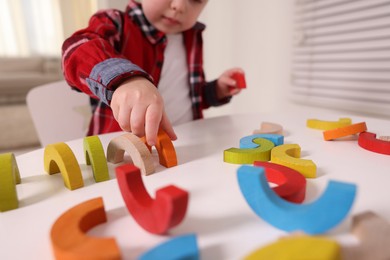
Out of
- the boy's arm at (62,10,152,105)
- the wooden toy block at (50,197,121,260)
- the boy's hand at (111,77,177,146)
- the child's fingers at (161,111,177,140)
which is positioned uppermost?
the boy's arm at (62,10,152,105)

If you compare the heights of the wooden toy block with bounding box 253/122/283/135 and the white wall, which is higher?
the white wall

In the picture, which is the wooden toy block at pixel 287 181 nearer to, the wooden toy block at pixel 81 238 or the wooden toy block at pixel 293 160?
the wooden toy block at pixel 293 160

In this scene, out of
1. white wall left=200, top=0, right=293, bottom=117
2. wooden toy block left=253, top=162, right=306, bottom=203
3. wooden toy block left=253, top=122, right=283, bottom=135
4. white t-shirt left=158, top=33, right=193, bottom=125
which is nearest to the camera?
wooden toy block left=253, top=162, right=306, bottom=203

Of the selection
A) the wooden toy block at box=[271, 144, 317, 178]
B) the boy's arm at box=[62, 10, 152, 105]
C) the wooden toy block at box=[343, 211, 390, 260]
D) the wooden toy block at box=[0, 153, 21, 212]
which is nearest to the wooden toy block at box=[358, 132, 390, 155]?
the wooden toy block at box=[271, 144, 317, 178]

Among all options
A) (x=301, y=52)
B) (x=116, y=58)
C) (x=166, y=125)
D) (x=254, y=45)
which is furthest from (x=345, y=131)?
(x=254, y=45)

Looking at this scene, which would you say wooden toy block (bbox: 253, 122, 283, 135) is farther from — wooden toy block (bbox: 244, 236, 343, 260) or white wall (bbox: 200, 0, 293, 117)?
white wall (bbox: 200, 0, 293, 117)

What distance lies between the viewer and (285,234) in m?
0.24

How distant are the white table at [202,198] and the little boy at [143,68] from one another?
8 centimetres

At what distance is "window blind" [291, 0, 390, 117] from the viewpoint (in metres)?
0.87

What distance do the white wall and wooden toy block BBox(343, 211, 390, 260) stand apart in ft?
3.44

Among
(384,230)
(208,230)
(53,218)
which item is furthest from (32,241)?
(384,230)

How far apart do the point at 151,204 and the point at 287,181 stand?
5.6 inches

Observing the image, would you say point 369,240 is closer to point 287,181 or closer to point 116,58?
point 287,181

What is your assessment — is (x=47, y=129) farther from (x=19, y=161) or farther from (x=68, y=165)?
(x=68, y=165)
